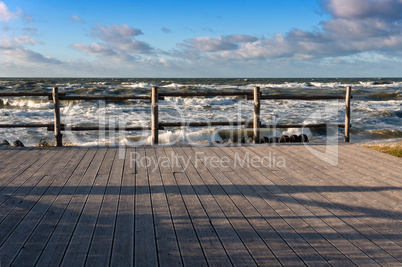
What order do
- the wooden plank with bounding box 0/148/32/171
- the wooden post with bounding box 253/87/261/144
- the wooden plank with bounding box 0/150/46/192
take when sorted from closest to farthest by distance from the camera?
the wooden plank with bounding box 0/150/46/192
the wooden plank with bounding box 0/148/32/171
the wooden post with bounding box 253/87/261/144

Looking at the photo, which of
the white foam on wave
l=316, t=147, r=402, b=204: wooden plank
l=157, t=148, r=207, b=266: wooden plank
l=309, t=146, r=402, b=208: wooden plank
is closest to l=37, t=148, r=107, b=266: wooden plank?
l=157, t=148, r=207, b=266: wooden plank

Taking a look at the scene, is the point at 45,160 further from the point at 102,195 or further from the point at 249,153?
the point at 249,153

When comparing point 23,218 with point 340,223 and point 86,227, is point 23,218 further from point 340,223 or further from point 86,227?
A: point 340,223

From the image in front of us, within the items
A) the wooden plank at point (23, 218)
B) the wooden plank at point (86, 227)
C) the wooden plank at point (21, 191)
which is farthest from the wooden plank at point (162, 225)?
the wooden plank at point (21, 191)

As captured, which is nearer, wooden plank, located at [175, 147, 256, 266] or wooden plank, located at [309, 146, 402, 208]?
wooden plank, located at [175, 147, 256, 266]

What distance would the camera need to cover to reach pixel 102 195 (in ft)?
10.6

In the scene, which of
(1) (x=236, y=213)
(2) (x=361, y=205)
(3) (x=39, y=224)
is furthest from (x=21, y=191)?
(2) (x=361, y=205)

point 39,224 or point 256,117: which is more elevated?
point 256,117

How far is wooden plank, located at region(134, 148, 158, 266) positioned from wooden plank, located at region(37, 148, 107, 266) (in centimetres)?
45

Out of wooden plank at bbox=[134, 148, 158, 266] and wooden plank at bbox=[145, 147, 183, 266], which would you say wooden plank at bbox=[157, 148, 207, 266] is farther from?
wooden plank at bbox=[134, 148, 158, 266]

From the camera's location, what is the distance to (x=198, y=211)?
2.87 m

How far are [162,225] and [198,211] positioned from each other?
15.5 inches

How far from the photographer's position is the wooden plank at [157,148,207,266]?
2107 millimetres

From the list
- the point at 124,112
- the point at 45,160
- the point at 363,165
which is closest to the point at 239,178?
the point at 363,165
